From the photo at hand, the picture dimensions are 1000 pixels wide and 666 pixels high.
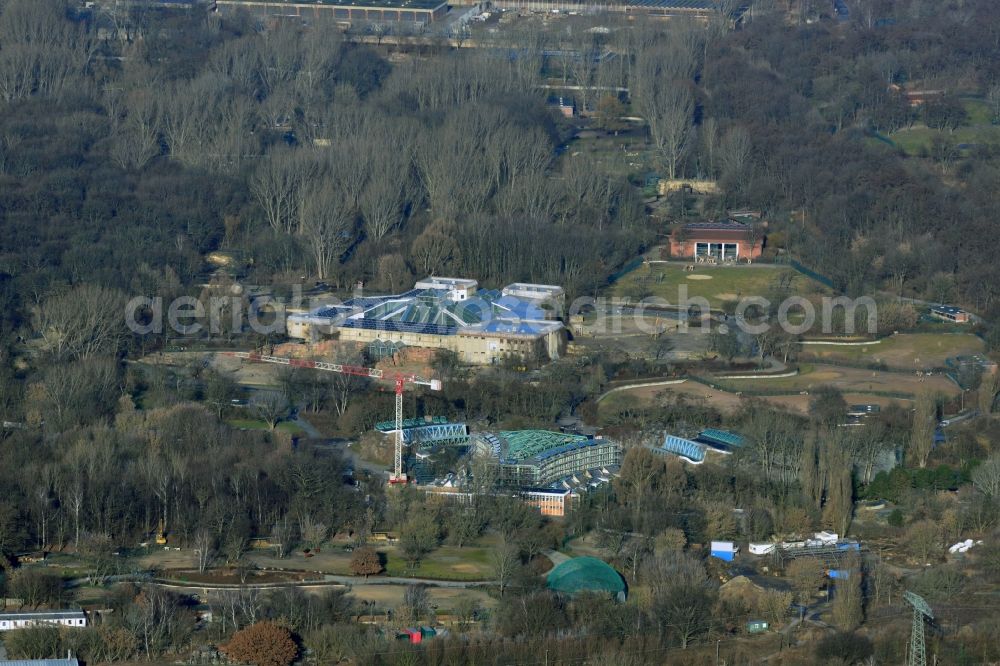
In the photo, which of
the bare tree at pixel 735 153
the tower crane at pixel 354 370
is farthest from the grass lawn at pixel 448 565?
the bare tree at pixel 735 153

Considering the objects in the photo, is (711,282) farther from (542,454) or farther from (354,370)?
(542,454)

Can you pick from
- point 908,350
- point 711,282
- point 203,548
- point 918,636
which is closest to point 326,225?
point 711,282

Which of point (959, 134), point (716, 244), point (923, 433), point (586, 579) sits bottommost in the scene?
point (586, 579)

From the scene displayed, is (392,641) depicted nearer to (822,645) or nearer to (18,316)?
(822,645)

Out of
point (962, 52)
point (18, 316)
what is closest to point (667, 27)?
point (962, 52)

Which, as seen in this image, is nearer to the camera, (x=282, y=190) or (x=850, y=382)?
(x=850, y=382)

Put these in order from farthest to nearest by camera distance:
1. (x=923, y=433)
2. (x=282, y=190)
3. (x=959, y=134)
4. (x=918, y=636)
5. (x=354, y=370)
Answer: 1. (x=959, y=134)
2. (x=282, y=190)
3. (x=354, y=370)
4. (x=923, y=433)
5. (x=918, y=636)
